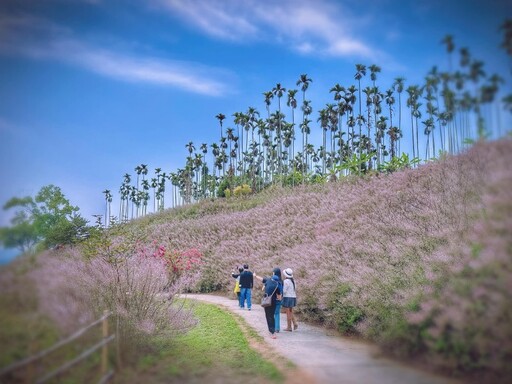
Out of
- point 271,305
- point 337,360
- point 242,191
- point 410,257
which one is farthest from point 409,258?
point 242,191

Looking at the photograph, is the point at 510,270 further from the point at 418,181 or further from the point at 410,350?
the point at 418,181

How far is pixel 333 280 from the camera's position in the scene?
14555 millimetres

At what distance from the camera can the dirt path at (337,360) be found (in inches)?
300

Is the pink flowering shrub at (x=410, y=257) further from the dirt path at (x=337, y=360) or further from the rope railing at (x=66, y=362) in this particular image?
the rope railing at (x=66, y=362)

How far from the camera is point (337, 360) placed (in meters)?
9.30

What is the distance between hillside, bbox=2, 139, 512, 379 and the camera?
671 centimetres

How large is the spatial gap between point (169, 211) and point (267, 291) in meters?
46.1

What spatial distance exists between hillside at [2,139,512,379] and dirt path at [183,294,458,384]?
0.40 m

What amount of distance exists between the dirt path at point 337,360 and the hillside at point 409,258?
1.32ft

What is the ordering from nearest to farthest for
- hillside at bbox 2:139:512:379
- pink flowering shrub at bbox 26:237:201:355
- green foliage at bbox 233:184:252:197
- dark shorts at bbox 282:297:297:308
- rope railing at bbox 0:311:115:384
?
rope railing at bbox 0:311:115:384, hillside at bbox 2:139:512:379, pink flowering shrub at bbox 26:237:201:355, dark shorts at bbox 282:297:297:308, green foliage at bbox 233:184:252:197

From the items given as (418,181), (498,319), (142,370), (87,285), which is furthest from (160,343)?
(418,181)

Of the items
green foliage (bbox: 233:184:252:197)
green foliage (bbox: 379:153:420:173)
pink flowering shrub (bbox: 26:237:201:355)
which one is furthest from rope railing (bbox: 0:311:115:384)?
green foliage (bbox: 233:184:252:197)

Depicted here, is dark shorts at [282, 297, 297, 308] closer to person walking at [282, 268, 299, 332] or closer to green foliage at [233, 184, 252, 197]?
person walking at [282, 268, 299, 332]

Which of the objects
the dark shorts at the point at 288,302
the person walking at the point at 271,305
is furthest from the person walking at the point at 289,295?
the person walking at the point at 271,305
